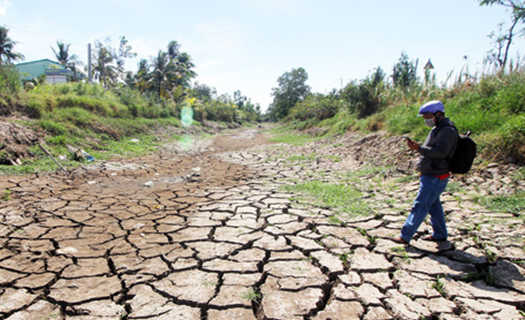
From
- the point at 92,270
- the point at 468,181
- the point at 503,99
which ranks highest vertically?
the point at 503,99

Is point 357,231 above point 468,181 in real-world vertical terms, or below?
below

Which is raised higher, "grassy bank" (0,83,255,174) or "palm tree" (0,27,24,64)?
"palm tree" (0,27,24,64)

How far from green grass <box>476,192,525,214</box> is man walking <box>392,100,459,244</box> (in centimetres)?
130

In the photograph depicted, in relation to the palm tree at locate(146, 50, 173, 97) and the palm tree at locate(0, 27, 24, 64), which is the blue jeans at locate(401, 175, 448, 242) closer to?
the palm tree at locate(146, 50, 173, 97)

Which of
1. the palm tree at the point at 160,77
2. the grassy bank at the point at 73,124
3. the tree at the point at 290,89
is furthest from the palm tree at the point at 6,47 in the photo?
the tree at the point at 290,89

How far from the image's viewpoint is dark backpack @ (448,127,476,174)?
267 cm

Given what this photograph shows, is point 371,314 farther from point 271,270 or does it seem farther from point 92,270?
point 92,270

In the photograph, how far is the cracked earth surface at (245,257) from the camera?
1.98 metres

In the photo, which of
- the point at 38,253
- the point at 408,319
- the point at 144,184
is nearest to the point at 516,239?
the point at 408,319

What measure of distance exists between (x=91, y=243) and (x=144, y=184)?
2.57m

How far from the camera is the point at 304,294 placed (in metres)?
2.14

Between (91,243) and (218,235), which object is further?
(218,235)

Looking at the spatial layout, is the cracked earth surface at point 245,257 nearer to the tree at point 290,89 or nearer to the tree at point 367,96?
the tree at point 367,96

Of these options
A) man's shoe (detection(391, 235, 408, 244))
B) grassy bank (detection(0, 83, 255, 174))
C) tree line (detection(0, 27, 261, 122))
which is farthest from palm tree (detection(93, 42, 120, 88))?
man's shoe (detection(391, 235, 408, 244))
